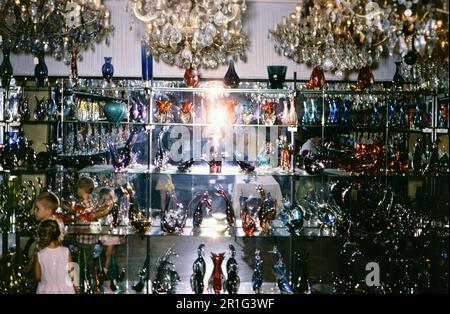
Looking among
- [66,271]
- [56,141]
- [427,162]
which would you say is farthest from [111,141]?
[427,162]

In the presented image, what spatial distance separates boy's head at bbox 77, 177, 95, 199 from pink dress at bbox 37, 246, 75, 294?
2.78ft

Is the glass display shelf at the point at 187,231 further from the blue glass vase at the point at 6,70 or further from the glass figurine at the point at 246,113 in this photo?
the blue glass vase at the point at 6,70

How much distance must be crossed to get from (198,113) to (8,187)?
5.68 ft

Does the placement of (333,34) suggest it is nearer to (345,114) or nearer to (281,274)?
(345,114)

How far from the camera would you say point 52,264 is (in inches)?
129

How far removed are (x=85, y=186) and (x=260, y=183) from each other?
153 cm

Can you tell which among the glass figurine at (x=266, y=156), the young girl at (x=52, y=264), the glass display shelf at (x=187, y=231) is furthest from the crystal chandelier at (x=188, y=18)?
the young girl at (x=52, y=264)

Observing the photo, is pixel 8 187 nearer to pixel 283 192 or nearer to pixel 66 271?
pixel 66 271

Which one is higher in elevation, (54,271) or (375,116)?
(375,116)

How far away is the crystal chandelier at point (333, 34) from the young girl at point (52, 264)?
2299 millimetres

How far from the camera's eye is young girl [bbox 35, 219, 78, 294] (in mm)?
3270

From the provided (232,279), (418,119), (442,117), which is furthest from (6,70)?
(442,117)

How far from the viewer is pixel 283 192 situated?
4535mm

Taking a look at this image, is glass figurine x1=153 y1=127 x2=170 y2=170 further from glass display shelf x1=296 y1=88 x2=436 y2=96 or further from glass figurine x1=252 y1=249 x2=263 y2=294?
glass display shelf x1=296 y1=88 x2=436 y2=96
